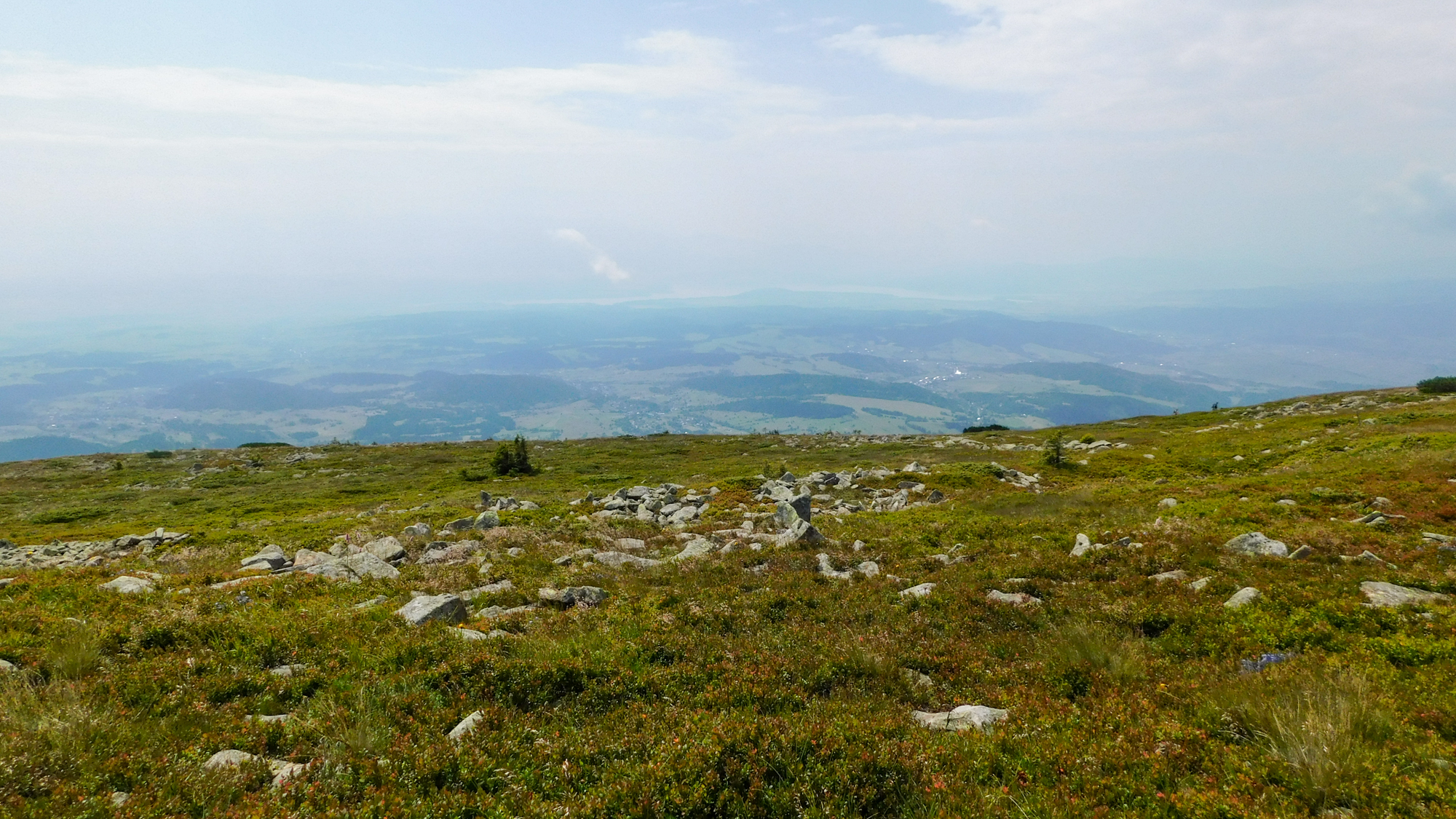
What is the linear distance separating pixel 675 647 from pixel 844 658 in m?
2.80

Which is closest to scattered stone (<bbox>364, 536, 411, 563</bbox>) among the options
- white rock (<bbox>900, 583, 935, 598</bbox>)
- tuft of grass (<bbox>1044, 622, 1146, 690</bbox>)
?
white rock (<bbox>900, 583, 935, 598</bbox>)

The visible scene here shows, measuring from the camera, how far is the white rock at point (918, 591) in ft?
40.9

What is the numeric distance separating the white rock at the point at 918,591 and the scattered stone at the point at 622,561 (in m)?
7.02

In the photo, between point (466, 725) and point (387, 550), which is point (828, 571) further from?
point (387, 550)

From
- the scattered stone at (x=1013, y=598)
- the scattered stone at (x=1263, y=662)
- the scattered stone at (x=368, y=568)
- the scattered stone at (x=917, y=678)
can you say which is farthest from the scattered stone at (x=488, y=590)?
the scattered stone at (x=1263, y=662)

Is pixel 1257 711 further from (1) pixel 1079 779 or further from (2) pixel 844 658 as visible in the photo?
(2) pixel 844 658

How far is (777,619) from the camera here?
457 inches

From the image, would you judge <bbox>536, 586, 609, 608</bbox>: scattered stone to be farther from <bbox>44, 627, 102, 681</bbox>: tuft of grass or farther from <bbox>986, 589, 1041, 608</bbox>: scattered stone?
<bbox>986, 589, 1041, 608</bbox>: scattered stone

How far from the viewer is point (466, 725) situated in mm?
6895

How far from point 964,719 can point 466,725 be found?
630 cm

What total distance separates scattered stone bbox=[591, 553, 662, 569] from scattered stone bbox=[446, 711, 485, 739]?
9034 mm

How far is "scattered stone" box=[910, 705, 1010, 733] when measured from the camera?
7102mm

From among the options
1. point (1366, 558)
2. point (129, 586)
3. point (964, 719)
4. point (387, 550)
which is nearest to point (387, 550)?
point (387, 550)

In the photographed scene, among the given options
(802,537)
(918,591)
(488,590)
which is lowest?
(802,537)
